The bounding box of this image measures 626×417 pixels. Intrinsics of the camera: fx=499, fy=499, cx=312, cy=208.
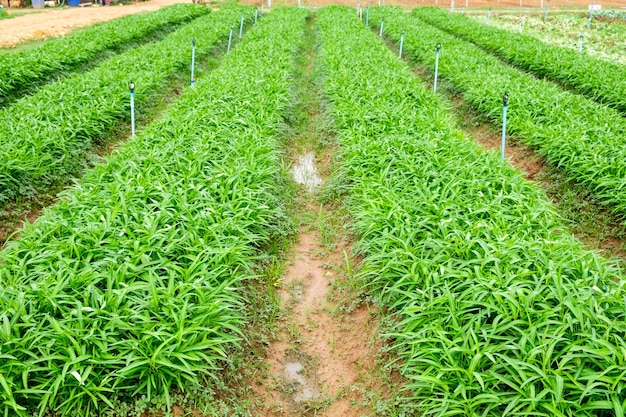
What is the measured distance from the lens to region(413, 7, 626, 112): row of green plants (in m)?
8.96

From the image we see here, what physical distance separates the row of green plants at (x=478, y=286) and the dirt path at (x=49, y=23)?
15.4 m

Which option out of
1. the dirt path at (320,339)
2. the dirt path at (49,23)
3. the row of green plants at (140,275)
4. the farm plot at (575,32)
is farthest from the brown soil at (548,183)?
the dirt path at (49,23)

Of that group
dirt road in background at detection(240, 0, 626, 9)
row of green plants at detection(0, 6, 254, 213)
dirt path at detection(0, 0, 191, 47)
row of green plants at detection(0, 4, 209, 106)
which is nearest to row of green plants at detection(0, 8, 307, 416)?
row of green plants at detection(0, 6, 254, 213)

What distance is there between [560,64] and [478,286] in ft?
30.8

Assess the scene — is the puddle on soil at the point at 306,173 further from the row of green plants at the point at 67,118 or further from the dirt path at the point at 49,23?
the dirt path at the point at 49,23

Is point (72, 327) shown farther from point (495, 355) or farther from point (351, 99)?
point (351, 99)

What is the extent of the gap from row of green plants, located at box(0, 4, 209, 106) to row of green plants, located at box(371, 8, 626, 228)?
25.8ft

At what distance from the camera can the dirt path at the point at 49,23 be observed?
55.1 feet

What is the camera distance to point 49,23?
66.9 ft

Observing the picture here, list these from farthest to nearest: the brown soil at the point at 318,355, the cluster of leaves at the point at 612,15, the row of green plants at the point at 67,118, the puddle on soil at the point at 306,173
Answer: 1. the cluster of leaves at the point at 612,15
2. the puddle on soil at the point at 306,173
3. the row of green plants at the point at 67,118
4. the brown soil at the point at 318,355

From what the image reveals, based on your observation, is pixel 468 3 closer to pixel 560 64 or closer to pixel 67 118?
pixel 560 64

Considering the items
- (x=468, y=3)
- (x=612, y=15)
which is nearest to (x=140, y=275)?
(x=612, y=15)

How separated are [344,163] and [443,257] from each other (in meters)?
2.36

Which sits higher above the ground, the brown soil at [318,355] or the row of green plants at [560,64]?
the row of green plants at [560,64]
